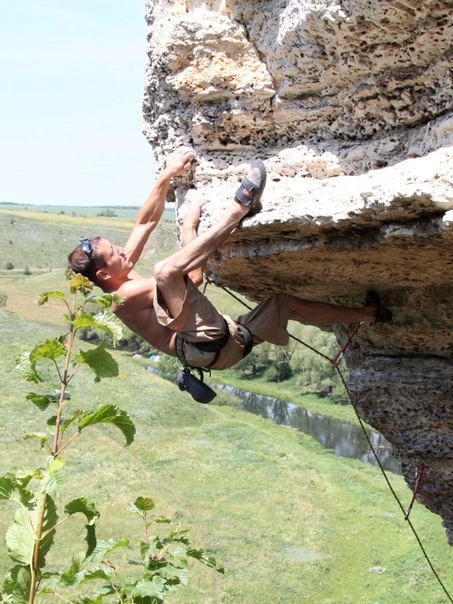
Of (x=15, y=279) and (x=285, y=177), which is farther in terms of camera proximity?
(x=15, y=279)

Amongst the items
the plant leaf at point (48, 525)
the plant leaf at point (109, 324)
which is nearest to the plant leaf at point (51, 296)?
the plant leaf at point (109, 324)

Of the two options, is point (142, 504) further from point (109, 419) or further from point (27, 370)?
point (27, 370)

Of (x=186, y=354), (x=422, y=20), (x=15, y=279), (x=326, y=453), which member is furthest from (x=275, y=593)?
(x=15, y=279)

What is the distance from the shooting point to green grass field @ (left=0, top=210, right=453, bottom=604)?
1784cm

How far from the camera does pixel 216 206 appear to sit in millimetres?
4637

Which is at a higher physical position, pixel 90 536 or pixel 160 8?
pixel 160 8

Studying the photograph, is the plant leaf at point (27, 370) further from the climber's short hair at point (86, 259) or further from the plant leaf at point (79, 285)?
the climber's short hair at point (86, 259)

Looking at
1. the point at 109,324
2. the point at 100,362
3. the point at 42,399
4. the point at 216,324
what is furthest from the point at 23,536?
the point at 216,324

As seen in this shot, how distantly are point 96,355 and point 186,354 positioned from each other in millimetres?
2175

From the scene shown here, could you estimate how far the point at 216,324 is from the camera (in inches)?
179

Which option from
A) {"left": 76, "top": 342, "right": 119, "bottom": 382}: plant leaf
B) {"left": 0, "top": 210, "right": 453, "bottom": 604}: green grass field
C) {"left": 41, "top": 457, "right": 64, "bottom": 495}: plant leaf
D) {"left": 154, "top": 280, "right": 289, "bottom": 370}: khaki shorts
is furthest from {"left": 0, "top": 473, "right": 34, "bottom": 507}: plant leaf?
{"left": 0, "top": 210, "right": 453, "bottom": 604}: green grass field

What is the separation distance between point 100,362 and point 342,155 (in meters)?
2.28

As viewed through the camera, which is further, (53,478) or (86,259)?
(86,259)

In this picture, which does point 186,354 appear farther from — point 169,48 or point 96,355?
point 96,355
